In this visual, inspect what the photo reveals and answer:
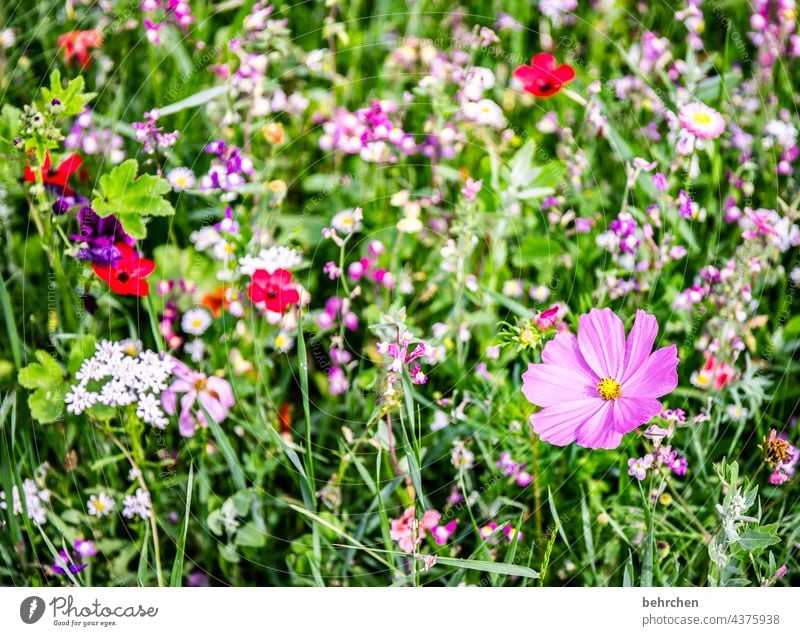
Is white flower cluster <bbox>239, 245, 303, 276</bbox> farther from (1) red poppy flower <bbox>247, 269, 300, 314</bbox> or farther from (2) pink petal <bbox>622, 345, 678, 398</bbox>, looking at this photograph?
(2) pink petal <bbox>622, 345, 678, 398</bbox>

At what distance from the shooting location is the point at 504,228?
0.87 metres

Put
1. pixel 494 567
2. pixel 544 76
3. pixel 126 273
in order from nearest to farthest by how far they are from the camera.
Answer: pixel 494 567 < pixel 126 273 < pixel 544 76

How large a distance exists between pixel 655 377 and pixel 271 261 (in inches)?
13.7

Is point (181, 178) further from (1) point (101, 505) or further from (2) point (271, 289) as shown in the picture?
(1) point (101, 505)

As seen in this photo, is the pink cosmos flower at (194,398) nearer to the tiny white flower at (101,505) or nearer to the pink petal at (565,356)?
the tiny white flower at (101,505)

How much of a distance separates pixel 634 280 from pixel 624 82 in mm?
225

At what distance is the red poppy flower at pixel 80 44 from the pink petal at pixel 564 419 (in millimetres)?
555

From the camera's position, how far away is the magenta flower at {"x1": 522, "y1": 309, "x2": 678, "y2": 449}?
0.67 metres

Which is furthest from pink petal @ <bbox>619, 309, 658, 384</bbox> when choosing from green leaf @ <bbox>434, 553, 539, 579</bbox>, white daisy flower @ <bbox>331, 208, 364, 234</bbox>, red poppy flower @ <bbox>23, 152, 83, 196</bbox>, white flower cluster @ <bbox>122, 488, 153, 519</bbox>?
red poppy flower @ <bbox>23, 152, 83, 196</bbox>

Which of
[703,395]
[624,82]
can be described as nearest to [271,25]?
[624,82]

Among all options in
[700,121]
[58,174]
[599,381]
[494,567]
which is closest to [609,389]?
[599,381]

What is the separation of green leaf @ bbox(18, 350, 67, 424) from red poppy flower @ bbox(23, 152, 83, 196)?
0.15m

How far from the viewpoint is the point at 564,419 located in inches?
27.2
